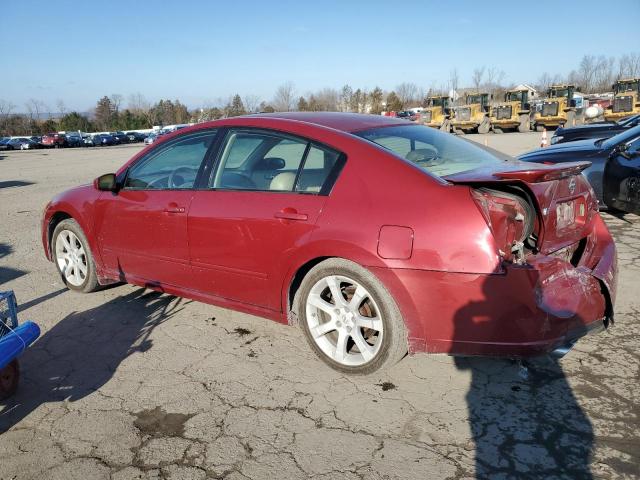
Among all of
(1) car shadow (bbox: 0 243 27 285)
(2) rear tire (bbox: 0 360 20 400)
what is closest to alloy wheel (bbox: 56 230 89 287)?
(1) car shadow (bbox: 0 243 27 285)

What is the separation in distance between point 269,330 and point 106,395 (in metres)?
1.24

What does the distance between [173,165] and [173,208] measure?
49cm

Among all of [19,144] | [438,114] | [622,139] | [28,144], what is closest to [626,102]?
[438,114]

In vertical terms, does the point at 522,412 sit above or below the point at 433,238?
below

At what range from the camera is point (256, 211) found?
340 centimetres

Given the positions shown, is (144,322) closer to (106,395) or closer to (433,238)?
(106,395)

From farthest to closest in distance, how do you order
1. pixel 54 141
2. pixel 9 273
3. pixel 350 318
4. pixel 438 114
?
pixel 54 141
pixel 438 114
pixel 9 273
pixel 350 318

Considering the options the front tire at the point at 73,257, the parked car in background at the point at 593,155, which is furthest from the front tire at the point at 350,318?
the parked car in background at the point at 593,155

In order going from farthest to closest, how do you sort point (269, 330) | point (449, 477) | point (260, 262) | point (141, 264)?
point (141, 264) → point (269, 330) → point (260, 262) → point (449, 477)

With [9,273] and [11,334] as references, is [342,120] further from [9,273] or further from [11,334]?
[9,273]

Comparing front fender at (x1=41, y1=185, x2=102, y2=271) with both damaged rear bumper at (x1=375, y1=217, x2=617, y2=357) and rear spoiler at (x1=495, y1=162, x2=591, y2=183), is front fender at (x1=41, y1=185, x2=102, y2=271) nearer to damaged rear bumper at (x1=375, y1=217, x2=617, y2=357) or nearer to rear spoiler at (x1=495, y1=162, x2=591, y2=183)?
damaged rear bumper at (x1=375, y1=217, x2=617, y2=357)

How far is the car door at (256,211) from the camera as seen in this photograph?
10.6 ft

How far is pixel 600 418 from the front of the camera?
8.75 feet

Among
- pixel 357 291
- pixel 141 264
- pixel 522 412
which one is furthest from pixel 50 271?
pixel 522 412
